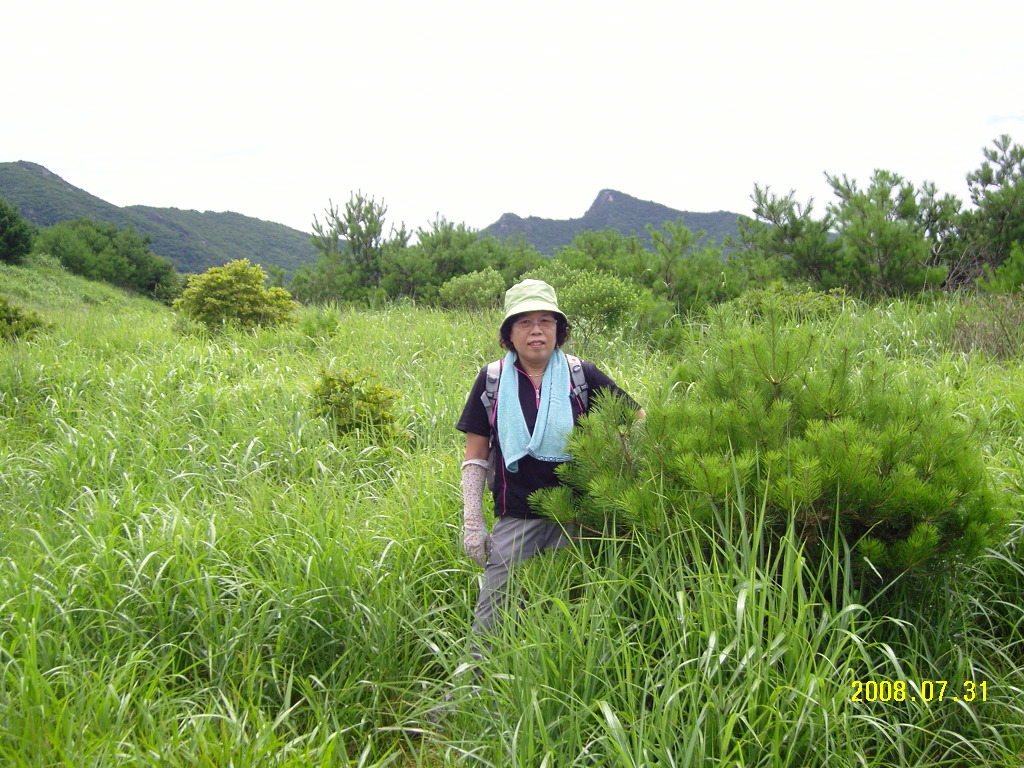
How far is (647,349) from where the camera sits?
823cm

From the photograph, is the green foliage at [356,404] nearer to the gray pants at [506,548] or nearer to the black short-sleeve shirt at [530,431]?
the black short-sleeve shirt at [530,431]

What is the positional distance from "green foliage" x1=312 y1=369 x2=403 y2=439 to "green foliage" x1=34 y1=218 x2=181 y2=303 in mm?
34266

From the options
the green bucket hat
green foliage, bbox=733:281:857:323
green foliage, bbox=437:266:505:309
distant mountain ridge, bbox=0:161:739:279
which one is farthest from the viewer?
distant mountain ridge, bbox=0:161:739:279

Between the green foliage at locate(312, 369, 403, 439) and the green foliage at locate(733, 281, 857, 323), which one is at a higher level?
the green foliage at locate(733, 281, 857, 323)

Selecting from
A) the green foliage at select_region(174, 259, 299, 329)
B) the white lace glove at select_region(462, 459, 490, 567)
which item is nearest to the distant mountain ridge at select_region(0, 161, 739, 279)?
the green foliage at select_region(174, 259, 299, 329)

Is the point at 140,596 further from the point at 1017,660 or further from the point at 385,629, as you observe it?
the point at 1017,660

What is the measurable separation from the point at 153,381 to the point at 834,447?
19.9 ft

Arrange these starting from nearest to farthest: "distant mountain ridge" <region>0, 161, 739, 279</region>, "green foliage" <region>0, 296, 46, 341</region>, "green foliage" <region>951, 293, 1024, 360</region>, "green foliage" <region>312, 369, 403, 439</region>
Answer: "green foliage" <region>312, 369, 403, 439</region> → "green foliage" <region>951, 293, 1024, 360</region> → "green foliage" <region>0, 296, 46, 341</region> → "distant mountain ridge" <region>0, 161, 739, 279</region>

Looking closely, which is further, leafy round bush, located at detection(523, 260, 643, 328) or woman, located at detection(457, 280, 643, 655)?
leafy round bush, located at detection(523, 260, 643, 328)

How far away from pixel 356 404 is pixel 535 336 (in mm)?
2428

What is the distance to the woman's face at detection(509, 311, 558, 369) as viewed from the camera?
3.13 m

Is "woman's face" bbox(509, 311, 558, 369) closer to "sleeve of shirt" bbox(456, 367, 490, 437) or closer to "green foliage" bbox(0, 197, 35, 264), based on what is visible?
"sleeve of shirt" bbox(456, 367, 490, 437)

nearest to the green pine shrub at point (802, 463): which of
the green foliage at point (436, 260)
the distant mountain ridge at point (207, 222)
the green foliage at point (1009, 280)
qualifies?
the green foliage at point (1009, 280)
